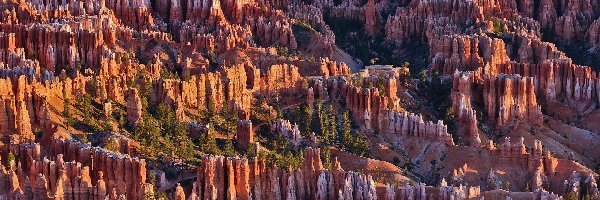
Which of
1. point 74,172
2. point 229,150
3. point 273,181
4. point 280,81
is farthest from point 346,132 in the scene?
point 74,172

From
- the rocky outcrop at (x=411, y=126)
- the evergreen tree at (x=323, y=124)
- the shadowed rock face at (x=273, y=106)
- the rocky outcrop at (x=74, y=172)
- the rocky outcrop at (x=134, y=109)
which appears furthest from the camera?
the rocky outcrop at (x=411, y=126)

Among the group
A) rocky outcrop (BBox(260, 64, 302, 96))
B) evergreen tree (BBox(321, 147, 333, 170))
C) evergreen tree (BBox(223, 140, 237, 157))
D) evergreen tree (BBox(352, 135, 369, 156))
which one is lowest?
evergreen tree (BBox(352, 135, 369, 156))

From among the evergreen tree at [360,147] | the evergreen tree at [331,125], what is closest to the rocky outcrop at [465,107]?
the evergreen tree at [360,147]

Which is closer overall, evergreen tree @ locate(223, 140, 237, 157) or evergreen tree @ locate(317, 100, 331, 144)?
evergreen tree @ locate(223, 140, 237, 157)

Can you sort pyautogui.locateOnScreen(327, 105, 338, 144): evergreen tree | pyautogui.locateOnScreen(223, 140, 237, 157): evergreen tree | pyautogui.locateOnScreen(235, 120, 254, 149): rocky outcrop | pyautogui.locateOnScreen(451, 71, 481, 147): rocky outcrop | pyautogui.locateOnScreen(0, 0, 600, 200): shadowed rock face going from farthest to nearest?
pyautogui.locateOnScreen(451, 71, 481, 147): rocky outcrop < pyautogui.locateOnScreen(327, 105, 338, 144): evergreen tree < pyautogui.locateOnScreen(235, 120, 254, 149): rocky outcrop < pyautogui.locateOnScreen(223, 140, 237, 157): evergreen tree < pyautogui.locateOnScreen(0, 0, 600, 200): shadowed rock face

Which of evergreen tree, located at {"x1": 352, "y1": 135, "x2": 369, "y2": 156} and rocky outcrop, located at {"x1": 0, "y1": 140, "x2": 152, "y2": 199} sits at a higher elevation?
rocky outcrop, located at {"x1": 0, "y1": 140, "x2": 152, "y2": 199}

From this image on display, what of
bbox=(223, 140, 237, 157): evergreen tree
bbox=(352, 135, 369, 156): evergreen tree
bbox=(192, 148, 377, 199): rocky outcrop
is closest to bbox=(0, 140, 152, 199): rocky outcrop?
bbox=(192, 148, 377, 199): rocky outcrop

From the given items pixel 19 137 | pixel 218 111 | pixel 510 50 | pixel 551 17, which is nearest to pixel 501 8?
pixel 551 17

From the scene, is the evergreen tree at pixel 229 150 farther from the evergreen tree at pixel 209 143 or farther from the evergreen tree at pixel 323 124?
the evergreen tree at pixel 323 124

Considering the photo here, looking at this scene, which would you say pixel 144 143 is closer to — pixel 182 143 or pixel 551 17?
pixel 182 143

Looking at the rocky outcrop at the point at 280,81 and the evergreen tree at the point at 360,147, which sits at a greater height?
the rocky outcrop at the point at 280,81

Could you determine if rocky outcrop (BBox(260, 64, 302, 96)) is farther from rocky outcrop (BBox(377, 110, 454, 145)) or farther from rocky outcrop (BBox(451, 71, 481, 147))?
rocky outcrop (BBox(451, 71, 481, 147))
